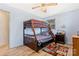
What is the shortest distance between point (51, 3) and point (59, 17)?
30cm

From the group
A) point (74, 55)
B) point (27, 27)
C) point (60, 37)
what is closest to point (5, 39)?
point (27, 27)

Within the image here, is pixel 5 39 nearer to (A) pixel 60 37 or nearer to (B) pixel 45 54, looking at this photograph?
(B) pixel 45 54

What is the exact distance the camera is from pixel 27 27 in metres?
2.03

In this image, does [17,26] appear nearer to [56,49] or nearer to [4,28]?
[4,28]

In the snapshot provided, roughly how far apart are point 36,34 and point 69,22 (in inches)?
25.7

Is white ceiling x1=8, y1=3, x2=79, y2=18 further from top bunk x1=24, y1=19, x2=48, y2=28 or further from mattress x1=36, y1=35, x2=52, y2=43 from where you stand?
mattress x1=36, y1=35, x2=52, y2=43

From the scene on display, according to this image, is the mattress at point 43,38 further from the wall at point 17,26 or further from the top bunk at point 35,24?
the wall at point 17,26

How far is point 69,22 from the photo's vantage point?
201cm

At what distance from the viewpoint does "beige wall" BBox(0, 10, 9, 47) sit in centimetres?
196

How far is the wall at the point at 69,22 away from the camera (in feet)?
6.51

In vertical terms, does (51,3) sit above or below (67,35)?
above

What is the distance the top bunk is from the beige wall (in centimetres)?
35

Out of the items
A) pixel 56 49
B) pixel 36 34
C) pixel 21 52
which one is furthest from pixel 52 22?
pixel 21 52

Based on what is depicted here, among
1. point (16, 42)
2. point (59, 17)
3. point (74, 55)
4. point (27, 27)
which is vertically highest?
point (59, 17)
